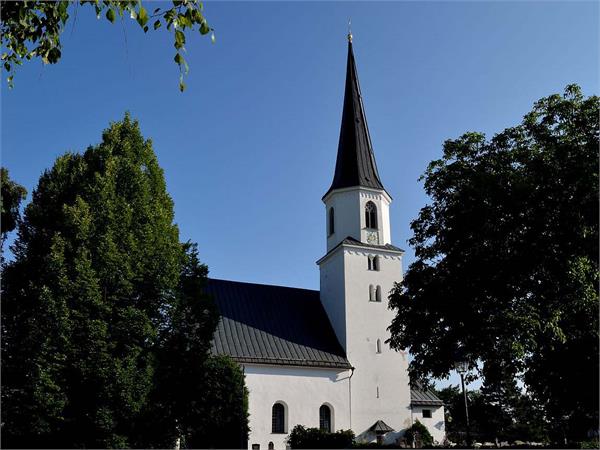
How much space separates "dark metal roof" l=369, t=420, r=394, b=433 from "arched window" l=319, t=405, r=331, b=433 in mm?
2426

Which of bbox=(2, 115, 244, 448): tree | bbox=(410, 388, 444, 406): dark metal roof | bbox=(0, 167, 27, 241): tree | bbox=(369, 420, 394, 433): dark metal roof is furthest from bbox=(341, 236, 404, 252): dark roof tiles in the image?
bbox=(0, 167, 27, 241): tree

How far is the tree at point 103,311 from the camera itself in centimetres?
1714

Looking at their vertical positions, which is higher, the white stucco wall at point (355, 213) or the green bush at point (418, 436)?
the white stucco wall at point (355, 213)

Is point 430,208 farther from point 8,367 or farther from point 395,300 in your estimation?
Result: point 8,367

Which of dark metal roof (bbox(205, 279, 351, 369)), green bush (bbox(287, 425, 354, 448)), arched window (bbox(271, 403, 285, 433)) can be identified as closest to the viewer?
green bush (bbox(287, 425, 354, 448))

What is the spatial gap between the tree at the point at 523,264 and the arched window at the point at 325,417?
536 inches

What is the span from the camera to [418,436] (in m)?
32.3

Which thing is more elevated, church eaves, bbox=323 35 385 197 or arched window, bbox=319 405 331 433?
church eaves, bbox=323 35 385 197

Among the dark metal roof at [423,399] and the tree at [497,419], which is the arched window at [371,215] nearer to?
the dark metal roof at [423,399]

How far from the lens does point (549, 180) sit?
16516 mm

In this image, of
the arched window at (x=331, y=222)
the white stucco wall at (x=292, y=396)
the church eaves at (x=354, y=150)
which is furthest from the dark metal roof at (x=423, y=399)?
the church eaves at (x=354, y=150)

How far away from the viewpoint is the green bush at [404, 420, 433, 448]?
1261 inches

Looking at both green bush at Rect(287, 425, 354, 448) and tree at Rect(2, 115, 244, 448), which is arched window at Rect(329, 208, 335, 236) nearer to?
A: green bush at Rect(287, 425, 354, 448)

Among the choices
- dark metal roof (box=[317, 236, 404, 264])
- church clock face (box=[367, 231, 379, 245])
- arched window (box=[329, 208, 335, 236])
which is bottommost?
dark metal roof (box=[317, 236, 404, 264])
